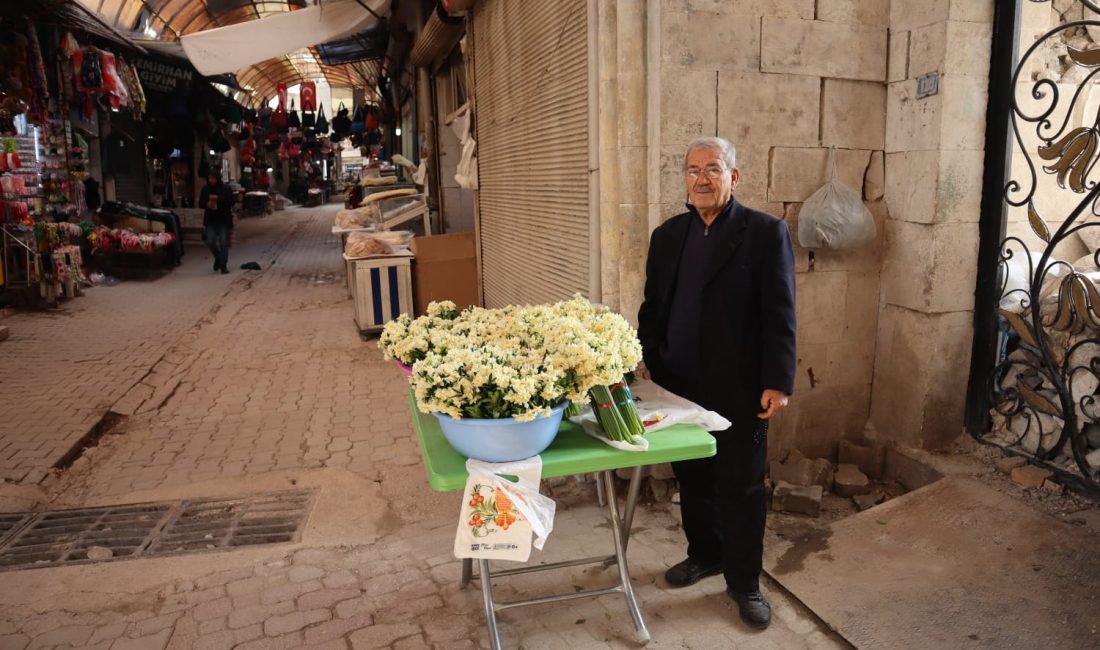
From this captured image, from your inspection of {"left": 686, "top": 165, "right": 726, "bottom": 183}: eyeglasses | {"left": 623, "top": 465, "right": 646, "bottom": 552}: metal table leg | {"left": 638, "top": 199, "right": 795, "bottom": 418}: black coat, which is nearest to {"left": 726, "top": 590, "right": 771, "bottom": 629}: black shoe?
{"left": 623, "top": 465, "right": 646, "bottom": 552}: metal table leg

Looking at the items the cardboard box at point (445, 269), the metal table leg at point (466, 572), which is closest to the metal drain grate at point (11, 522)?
the metal table leg at point (466, 572)

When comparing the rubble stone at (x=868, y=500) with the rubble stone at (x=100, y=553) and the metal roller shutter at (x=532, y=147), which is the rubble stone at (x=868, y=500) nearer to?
the metal roller shutter at (x=532, y=147)

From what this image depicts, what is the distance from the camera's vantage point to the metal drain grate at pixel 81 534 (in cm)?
396

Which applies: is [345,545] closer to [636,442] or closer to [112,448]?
[636,442]

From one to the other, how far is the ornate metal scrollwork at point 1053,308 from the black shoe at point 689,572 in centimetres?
199

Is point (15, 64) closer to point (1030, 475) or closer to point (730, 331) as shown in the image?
point (730, 331)

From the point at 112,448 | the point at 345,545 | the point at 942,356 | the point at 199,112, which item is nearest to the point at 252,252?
the point at 199,112

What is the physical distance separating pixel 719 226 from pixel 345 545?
2.54 metres

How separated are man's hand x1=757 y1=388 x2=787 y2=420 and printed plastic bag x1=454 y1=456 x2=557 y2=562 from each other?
1.08 m

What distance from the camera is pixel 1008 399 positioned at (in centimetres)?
437

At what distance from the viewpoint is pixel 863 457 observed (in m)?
4.85

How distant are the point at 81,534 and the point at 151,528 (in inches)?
Result: 14.3

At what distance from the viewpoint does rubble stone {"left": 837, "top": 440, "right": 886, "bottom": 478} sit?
4.82 m

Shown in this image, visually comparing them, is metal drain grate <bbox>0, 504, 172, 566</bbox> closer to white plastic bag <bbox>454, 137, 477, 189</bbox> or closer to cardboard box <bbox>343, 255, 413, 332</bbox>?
cardboard box <bbox>343, 255, 413, 332</bbox>
